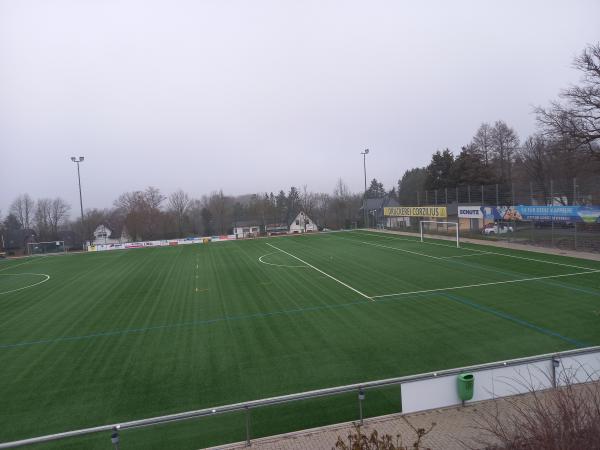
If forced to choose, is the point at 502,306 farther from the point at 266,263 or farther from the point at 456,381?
→ the point at 266,263

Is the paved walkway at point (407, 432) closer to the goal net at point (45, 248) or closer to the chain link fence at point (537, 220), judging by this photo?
the chain link fence at point (537, 220)

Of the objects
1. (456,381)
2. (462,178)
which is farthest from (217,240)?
(456,381)

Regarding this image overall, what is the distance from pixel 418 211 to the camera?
137ft

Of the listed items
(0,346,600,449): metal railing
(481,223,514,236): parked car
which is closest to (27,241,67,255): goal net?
(481,223,514,236): parked car

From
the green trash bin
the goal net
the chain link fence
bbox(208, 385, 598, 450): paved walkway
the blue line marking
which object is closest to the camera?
bbox(208, 385, 598, 450): paved walkway

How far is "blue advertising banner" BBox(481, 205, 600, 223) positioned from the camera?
25000mm

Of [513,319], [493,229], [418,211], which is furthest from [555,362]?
[418,211]

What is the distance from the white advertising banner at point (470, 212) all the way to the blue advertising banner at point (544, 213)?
2.35ft

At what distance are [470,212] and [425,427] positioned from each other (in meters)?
31.6

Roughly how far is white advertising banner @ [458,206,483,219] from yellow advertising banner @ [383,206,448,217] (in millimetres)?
1719

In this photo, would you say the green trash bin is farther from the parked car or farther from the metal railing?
the parked car

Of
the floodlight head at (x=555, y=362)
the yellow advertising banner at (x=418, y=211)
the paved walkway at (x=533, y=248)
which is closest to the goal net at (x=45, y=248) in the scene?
the yellow advertising banner at (x=418, y=211)

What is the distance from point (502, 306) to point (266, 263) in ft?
54.7

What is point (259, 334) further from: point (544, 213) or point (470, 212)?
point (470, 212)
